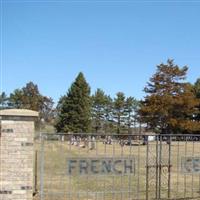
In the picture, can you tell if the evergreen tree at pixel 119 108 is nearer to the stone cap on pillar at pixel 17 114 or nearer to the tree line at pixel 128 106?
the tree line at pixel 128 106

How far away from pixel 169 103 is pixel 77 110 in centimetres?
1557

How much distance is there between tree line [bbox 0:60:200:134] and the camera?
66.7 m

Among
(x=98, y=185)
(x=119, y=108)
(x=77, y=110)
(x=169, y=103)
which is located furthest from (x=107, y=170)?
(x=119, y=108)

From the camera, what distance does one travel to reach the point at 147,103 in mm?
69312

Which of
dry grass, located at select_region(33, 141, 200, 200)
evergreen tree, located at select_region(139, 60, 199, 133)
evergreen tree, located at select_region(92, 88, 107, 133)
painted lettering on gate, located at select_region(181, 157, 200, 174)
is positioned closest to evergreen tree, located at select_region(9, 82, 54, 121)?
evergreen tree, located at select_region(92, 88, 107, 133)

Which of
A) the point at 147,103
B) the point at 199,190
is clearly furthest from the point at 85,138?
the point at 147,103

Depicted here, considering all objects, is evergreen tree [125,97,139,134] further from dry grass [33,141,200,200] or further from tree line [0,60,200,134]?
dry grass [33,141,200,200]

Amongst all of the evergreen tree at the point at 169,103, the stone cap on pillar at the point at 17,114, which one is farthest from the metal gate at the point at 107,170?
the evergreen tree at the point at 169,103

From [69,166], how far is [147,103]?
58.4 metres

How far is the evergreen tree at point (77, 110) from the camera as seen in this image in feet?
245

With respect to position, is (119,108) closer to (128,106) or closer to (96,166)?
(128,106)

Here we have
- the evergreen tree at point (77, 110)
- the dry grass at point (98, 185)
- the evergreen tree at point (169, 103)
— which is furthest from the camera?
the evergreen tree at point (77, 110)

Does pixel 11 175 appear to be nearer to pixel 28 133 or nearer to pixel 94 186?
pixel 28 133

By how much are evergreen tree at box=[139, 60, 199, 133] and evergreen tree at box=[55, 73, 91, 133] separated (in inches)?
395
